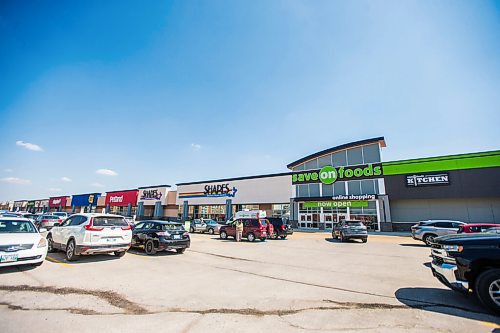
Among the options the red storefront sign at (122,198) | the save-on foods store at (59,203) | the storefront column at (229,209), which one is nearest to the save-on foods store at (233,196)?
the storefront column at (229,209)

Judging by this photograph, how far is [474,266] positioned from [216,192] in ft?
126

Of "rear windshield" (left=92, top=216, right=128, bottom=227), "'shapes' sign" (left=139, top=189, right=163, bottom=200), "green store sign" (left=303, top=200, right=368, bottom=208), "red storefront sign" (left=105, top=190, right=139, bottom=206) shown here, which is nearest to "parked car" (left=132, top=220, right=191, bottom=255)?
"rear windshield" (left=92, top=216, right=128, bottom=227)

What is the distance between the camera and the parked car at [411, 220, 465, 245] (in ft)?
52.3

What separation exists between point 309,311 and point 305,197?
29.1 metres

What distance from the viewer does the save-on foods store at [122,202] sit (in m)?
52.8

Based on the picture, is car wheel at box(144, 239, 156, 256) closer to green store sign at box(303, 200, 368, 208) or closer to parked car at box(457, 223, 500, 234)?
parked car at box(457, 223, 500, 234)

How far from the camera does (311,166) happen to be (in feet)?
114

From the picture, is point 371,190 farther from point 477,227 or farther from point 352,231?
point 477,227

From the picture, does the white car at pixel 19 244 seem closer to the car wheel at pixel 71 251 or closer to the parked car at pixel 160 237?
the car wheel at pixel 71 251

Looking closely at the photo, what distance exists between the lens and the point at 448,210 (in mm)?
25766

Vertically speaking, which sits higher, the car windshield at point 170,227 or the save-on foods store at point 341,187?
the save-on foods store at point 341,187

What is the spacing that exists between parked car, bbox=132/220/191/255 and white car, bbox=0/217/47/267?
4.06m

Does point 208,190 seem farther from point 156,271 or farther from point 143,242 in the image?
point 156,271

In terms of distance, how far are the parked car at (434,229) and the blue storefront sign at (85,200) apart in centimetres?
6761
